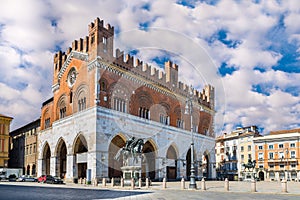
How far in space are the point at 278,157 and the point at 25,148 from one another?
154 ft

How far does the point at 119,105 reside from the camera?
1389 inches

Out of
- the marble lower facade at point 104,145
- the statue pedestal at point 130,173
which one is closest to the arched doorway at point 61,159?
the marble lower facade at point 104,145

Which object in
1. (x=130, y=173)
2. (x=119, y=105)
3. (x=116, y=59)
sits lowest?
(x=130, y=173)

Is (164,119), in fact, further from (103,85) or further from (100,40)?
(100,40)

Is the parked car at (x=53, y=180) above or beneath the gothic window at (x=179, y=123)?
beneath

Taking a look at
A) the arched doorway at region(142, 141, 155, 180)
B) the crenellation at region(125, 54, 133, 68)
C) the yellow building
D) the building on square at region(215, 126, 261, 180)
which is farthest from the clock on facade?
the building on square at region(215, 126, 261, 180)

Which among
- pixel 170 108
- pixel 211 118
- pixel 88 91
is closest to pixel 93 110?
pixel 88 91

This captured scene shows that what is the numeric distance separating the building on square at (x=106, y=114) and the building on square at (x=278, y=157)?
2640cm

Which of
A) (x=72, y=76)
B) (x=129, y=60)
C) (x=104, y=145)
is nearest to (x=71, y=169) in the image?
(x=104, y=145)

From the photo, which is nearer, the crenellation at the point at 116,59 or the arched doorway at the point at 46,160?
the crenellation at the point at 116,59

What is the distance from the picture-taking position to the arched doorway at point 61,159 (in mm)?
38781

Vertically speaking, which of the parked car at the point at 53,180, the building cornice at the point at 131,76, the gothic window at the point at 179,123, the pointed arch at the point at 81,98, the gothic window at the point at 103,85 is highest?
the building cornice at the point at 131,76

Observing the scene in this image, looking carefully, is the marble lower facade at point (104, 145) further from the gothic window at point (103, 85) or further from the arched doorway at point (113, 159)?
the gothic window at point (103, 85)

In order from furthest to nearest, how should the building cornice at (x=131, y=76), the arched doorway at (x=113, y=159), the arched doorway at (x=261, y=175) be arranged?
the arched doorway at (x=261, y=175) → the arched doorway at (x=113, y=159) → the building cornice at (x=131, y=76)
